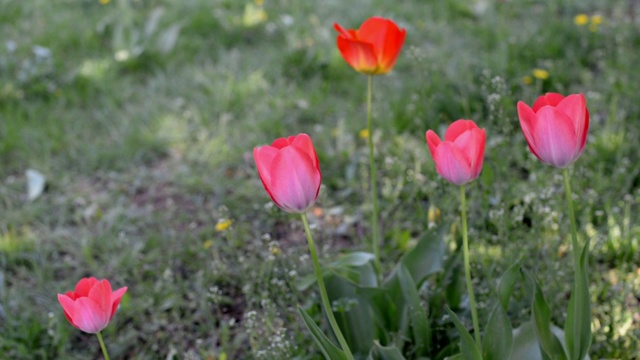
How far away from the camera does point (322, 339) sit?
1233 millimetres

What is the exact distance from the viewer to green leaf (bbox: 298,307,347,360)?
1.23 m

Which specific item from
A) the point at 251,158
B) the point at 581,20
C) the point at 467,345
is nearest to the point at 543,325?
the point at 467,345

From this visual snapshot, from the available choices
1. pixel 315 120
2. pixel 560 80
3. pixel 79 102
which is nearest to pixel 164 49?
pixel 79 102

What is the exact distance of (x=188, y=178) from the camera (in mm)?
2746

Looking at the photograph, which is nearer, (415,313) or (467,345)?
(467,345)

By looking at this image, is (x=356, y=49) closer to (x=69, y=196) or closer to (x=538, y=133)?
(x=538, y=133)

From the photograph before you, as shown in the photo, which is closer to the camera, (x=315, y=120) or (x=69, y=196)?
(x=69, y=196)

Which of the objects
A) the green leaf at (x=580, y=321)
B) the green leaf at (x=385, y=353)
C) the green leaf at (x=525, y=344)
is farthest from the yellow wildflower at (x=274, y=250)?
the green leaf at (x=580, y=321)

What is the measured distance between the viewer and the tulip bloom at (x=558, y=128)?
1.16 meters

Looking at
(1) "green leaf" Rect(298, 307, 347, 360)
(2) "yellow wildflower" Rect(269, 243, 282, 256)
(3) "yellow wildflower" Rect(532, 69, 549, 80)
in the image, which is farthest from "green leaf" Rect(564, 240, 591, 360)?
(3) "yellow wildflower" Rect(532, 69, 549, 80)

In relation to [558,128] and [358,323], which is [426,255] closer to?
[358,323]

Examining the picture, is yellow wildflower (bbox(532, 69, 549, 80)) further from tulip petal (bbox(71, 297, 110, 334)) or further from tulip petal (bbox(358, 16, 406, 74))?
tulip petal (bbox(71, 297, 110, 334))

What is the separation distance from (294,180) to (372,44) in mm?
513

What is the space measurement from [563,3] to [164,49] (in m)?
2.07
